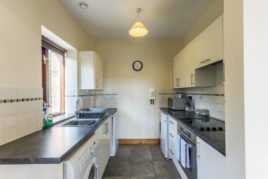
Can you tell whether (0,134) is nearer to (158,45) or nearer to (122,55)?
(122,55)

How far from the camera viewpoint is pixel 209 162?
1665 millimetres

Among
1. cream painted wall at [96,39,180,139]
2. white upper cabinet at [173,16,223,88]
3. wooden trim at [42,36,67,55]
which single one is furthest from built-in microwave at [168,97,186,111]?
wooden trim at [42,36,67,55]

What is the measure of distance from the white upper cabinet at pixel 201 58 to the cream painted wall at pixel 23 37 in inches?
75.1

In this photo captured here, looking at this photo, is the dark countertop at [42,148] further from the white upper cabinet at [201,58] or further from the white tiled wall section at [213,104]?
the white tiled wall section at [213,104]

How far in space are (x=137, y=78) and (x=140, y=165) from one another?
212 cm

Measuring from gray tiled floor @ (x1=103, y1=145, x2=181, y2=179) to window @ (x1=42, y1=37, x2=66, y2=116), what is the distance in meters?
1.32

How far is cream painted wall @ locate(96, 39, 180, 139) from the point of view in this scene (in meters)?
4.73

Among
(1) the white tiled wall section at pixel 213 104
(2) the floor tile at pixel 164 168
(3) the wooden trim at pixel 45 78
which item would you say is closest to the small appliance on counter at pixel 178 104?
(1) the white tiled wall section at pixel 213 104

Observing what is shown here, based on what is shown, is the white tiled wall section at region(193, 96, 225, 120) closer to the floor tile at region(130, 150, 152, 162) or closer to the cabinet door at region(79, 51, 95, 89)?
the floor tile at region(130, 150, 152, 162)

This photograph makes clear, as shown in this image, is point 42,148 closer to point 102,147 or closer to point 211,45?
point 102,147

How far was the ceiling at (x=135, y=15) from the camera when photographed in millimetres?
2799

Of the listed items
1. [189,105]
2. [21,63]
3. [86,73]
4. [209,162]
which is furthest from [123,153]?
[21,63]
